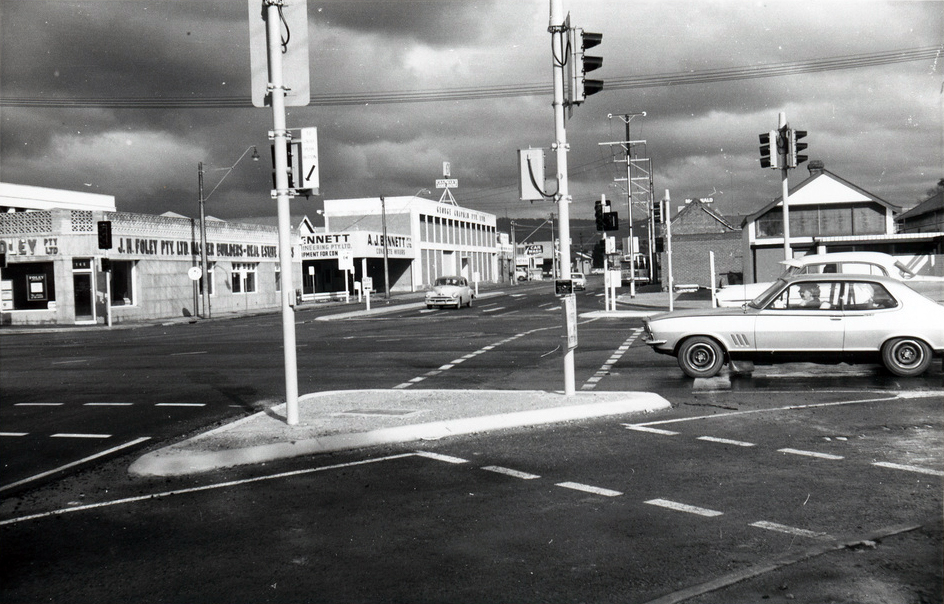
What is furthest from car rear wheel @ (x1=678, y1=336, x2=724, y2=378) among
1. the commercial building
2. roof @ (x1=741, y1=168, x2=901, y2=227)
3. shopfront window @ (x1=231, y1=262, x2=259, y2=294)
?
shopfront window @ (x1=231, y1=262, x2=259, y2=294)

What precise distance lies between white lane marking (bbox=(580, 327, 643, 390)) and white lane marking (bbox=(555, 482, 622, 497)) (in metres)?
5.79

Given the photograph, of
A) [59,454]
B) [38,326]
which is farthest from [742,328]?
[38,326]

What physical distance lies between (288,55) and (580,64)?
3754mm

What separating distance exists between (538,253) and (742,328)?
127 m

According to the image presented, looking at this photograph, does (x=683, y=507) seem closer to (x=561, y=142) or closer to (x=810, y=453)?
(x=810, y=453)

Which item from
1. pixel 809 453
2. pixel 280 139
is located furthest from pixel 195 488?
pixel 809 453

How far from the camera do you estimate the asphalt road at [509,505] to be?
468 cm

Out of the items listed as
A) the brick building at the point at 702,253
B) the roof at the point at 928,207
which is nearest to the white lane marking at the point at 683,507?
the roof at the point at 928,207

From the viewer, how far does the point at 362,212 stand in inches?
3848

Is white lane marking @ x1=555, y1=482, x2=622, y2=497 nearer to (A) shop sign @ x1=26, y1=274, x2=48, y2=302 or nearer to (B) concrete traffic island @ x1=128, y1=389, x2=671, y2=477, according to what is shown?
(B) concrete traffic island @ x1=128, y1=389, x2=671, y2=477

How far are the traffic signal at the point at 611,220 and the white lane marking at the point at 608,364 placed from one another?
2613 millimetres

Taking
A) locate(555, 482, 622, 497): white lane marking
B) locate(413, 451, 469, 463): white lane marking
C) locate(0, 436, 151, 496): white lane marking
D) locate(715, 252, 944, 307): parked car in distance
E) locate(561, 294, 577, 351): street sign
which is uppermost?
locate(715, 252, 944, 307): parked car in distance

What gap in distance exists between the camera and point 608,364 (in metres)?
15.2

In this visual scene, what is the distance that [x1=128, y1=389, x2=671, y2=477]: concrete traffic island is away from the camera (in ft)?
26.2
